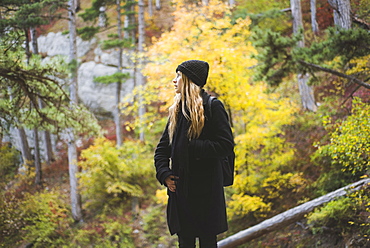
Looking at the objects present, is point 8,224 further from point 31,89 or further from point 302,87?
point 302,87

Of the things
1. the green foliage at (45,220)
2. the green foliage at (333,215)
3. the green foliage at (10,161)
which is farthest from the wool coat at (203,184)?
the green foliage at (10,161)

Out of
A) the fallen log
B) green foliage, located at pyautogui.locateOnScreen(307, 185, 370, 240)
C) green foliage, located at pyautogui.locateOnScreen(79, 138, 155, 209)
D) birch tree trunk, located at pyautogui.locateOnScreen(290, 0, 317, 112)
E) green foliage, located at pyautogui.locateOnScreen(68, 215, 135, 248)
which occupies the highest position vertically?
birch tree trunk, located at pyautogui.locateOnScreen(290, 0, 317, 112)

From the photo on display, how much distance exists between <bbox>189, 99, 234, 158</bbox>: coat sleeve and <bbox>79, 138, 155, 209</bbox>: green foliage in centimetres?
762

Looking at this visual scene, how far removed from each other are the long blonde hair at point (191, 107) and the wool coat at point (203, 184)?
0.07 m

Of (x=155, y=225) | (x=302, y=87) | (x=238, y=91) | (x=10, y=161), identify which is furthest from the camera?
(x=10, y=161)

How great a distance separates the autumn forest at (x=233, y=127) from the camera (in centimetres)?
452

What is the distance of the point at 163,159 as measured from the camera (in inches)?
101

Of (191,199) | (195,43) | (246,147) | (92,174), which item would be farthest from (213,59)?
(92,174)

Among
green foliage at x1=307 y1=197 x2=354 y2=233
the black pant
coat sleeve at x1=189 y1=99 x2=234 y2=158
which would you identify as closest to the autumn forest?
green foliage at x1=307 y1=197 x2=354 y2=233

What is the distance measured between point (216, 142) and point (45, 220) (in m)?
8.08

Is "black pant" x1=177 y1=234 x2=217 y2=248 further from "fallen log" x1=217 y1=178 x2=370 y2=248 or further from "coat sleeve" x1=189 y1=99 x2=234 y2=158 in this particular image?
"fallen log" x1=217 y1=178 x2=370 y2=248

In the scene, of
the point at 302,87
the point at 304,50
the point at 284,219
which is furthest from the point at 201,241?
the point at 302,87

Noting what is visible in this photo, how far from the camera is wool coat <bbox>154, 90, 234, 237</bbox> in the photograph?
2.36 metres

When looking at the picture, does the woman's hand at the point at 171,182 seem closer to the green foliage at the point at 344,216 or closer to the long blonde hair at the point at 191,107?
the long blonde hair at the point at 191,107
